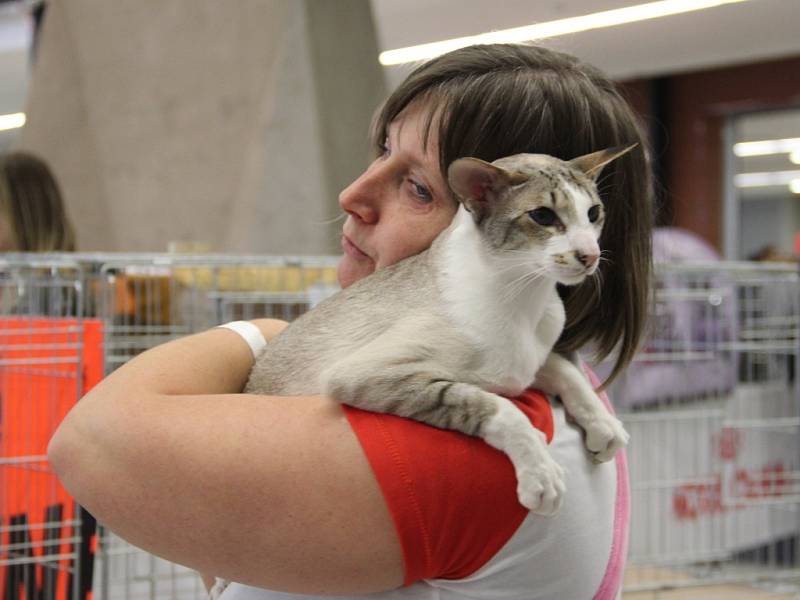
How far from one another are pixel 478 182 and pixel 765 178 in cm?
846

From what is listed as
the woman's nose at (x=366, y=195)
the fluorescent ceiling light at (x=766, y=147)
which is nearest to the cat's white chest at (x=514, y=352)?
the woman's nose at (x=366, y=195)

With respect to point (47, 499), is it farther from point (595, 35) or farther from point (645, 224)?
point (595, 35)

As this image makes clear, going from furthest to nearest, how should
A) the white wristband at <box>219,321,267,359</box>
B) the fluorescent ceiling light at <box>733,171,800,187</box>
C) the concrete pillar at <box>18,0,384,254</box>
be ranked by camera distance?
the fluorescent ceiling light at <box>733,171,800,187</box> < the concrete pillar at <box>18,0,384,254</box> < the white wristband at <box>219,321,267,359</box>

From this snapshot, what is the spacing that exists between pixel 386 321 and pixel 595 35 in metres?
6.57

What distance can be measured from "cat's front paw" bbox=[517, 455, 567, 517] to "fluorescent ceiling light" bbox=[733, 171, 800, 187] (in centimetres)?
841

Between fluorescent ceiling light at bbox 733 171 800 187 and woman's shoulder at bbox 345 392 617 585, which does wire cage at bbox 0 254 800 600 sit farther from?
fluorescent ceiling light at bbox 733 171 800 187

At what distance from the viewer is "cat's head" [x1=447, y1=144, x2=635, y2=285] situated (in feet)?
2.96

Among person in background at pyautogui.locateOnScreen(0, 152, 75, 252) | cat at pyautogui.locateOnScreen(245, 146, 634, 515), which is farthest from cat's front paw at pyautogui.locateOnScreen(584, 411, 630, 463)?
person in background at pyautogui.locateOnScreen(0, 152, 75, 252)

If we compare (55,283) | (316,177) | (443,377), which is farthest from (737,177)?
(443,377)

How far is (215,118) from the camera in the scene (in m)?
3.82

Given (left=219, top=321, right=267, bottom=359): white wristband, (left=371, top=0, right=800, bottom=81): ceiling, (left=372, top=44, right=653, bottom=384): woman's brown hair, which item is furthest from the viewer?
(left=371, top=0, right=800, bottom=81): ceiling

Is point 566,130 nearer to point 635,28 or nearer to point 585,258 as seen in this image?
point 585,258

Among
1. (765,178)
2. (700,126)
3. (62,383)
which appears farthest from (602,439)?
(765,178)

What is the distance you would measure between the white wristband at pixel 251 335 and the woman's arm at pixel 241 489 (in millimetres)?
286
